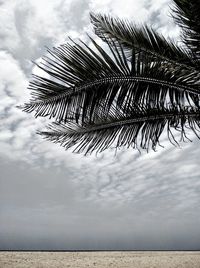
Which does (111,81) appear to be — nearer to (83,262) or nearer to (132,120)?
(132,120)

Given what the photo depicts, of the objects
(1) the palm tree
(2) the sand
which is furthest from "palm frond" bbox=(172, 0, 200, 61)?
(2) the sand

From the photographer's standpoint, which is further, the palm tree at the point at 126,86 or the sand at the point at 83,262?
the sand at the point at 83,262

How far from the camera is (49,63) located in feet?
12.4

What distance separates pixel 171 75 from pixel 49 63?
4.71 feet

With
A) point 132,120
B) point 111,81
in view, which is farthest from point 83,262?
point 111,81

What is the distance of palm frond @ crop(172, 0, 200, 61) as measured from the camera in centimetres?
378

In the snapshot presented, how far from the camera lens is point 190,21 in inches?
157

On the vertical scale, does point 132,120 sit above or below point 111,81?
below

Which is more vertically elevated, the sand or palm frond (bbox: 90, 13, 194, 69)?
palm frond (bbox: 90, 13, 194, 69)

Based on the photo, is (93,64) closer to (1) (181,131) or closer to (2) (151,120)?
(2) (151,120)

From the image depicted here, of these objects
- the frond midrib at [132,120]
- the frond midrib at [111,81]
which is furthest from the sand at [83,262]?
the frond midrib at [111,81]

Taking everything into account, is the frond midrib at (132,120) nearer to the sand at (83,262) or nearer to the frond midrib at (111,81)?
the frond midrib at (111,81)

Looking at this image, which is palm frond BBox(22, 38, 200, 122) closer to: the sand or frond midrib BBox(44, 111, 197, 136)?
frond midrib BBox(44, 111, 197, 136)

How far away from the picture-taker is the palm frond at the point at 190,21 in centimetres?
378
